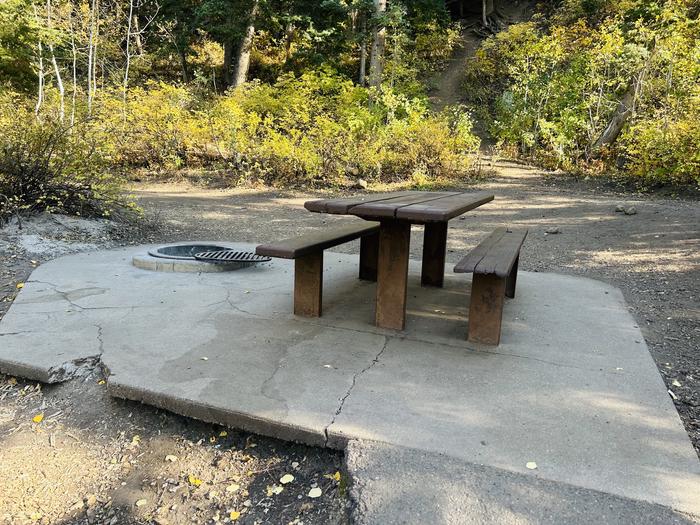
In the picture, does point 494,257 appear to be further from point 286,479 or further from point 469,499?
point 286,479

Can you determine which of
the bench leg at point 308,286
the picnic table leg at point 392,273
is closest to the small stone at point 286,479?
the picnic table leg at point 392,273

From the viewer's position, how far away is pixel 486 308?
2846mm

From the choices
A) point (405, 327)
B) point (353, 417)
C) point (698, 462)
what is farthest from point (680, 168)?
point (353, 417)

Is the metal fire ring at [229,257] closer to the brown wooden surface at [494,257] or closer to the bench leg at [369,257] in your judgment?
the bench leg at [369,257]

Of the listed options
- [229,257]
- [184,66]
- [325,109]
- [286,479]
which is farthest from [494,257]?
[184,66]

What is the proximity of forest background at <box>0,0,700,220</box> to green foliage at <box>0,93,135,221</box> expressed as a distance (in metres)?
0.02

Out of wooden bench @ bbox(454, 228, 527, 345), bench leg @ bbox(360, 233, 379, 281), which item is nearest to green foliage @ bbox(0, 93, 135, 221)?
bench leg @ bbox(360, 233, 379, 281)

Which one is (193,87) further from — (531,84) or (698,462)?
(698,462)

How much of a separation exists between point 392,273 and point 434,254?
119 cm

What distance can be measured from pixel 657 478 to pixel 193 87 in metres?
17.1

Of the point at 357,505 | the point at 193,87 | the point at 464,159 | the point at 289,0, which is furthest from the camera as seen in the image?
the point at 193,87

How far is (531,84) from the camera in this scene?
41.3 feet

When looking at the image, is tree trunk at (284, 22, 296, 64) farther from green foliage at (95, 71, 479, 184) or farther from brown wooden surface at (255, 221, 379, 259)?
brown wooden surface at (255, 221, 379, 259)

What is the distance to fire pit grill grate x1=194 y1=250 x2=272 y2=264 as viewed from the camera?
4.47 meters
